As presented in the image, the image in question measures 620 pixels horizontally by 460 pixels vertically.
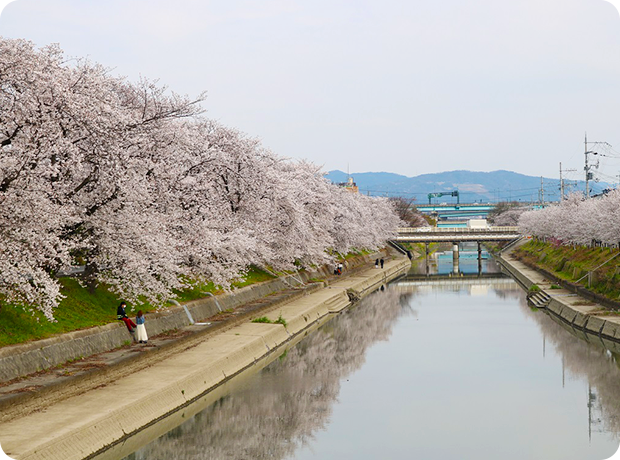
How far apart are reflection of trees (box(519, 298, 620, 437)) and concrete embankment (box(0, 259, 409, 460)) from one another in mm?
14777

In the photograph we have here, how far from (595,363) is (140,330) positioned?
2211 cm

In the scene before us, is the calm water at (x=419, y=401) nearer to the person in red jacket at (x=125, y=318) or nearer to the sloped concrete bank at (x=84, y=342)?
the sloped concrete bank at (x=84, y=342)

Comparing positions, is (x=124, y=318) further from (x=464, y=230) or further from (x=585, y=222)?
(x=464, y=230)

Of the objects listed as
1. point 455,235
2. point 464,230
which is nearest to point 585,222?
point 455,235

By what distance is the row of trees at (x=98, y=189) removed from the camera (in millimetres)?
21609

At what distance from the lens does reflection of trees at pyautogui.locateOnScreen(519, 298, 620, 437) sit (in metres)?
27.1

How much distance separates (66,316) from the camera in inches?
1061

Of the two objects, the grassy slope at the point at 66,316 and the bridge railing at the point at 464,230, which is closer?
the grassy slope at the point at 66,316

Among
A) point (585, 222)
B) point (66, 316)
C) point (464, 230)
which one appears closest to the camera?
point (66, 316)

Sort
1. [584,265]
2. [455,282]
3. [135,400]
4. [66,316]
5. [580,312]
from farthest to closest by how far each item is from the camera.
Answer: [455,282] < [584,265] < [580,312] < [66,316] < [135,400]

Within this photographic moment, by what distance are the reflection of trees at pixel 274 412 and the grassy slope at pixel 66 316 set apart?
19.1 feet

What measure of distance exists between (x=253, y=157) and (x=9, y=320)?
2807 centimetres

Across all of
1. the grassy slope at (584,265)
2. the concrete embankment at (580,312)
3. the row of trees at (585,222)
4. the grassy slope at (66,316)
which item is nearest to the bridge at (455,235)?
the row of trees at (585,222)

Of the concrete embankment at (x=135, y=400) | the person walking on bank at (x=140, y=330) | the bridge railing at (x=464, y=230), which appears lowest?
the concrete embankment at (x=135, y=400)
